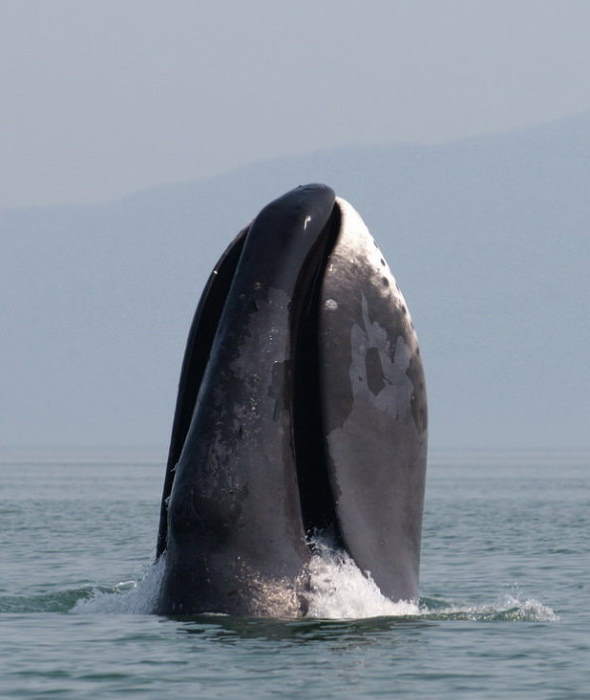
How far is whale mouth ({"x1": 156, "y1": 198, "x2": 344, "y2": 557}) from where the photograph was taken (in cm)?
1115

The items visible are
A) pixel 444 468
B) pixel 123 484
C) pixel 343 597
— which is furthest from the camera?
pixel 444 468

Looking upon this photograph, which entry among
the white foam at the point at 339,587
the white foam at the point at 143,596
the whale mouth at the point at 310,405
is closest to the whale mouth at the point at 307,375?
the whale mouth at the point at 310,405

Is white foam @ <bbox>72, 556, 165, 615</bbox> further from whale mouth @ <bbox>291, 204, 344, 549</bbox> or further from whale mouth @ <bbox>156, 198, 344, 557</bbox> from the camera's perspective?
whale mouth @ <bbox>291, 204, 344, 549</bbox>

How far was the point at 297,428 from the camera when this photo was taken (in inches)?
443

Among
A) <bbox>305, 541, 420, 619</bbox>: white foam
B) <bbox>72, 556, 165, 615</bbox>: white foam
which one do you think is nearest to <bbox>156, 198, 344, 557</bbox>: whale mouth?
<bbox>305, 541, 420, 619</bbox>: white foam

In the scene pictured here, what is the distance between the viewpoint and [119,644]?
12.6 meters

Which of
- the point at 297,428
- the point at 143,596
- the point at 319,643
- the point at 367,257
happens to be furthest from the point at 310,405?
the point at 143,596

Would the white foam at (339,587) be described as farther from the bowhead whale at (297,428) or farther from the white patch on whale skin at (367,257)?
the white patch on whale skin at (367,257)

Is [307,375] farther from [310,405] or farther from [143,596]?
[143,596]

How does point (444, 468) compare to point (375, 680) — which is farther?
point (444, 468)

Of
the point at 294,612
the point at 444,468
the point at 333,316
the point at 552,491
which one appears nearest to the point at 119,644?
the point at 294,612

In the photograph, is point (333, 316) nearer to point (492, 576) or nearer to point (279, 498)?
point (279, 498)

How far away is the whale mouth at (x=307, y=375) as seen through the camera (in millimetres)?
11148

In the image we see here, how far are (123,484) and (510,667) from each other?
59383 millimetres
